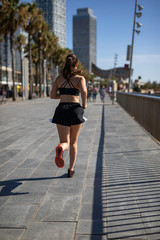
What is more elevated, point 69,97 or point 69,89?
point 69,89

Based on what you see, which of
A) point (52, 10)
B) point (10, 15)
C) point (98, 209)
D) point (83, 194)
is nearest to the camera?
point (98, 209)

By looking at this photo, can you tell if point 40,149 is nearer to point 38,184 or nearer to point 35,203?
point 38,184

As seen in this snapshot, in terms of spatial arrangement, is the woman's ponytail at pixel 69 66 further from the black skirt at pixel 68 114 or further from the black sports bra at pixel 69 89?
the black skirt at pixel 68 114

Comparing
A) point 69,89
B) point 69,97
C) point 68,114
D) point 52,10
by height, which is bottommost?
point 68,114

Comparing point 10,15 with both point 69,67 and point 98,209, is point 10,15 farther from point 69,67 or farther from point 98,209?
point 98,209

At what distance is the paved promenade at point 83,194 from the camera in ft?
8.73

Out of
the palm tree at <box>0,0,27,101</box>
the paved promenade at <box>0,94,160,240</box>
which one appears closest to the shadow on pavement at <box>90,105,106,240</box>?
the paved promenade at <box>0,94,160,240</box>

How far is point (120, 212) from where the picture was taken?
3049 mm

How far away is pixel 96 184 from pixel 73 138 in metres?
0.75

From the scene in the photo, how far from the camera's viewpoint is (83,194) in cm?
355

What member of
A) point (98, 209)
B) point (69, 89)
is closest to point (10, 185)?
point (98, 209)

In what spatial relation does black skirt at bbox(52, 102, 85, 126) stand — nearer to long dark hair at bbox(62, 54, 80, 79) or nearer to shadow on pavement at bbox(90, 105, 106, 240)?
long dark hair at bbox(62, 54, 80, 79)

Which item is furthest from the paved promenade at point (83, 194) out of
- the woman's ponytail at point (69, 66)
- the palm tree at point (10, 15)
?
the palm tree at point (10, 15)

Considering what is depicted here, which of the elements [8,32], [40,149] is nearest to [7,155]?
[40,149]
